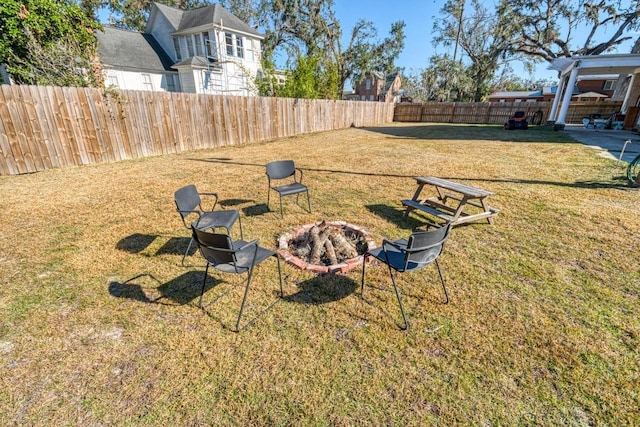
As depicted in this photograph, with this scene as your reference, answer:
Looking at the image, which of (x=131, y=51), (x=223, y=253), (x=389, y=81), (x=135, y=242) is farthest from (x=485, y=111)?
(x=223, y=253)

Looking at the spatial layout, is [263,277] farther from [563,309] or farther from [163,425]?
[563,309]

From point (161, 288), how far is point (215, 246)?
114cm

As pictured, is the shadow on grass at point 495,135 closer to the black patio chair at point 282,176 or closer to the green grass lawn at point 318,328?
the green grass lawn at point 318,328

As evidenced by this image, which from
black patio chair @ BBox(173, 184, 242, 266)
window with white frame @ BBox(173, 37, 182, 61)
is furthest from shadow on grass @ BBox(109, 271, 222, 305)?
window with white frame @ BBox(173, 37, 182, 61)

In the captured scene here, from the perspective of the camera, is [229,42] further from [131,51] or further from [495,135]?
[495,135]

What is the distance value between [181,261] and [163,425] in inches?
75.9

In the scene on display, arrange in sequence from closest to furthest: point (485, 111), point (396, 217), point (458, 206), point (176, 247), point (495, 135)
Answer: point (176, 247) < point (458, 206) < point (396, 217) < point (495, 135) < point (485, 111)

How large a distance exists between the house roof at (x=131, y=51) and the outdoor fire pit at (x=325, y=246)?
19.6m

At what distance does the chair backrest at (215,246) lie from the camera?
6.95ft

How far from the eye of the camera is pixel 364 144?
12062mm

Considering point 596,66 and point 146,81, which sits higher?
point 596,66

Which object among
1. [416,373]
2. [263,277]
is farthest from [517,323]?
[263,277]

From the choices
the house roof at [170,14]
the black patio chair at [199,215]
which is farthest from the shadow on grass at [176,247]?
the house roof at [170,14]

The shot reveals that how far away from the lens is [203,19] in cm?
1891
